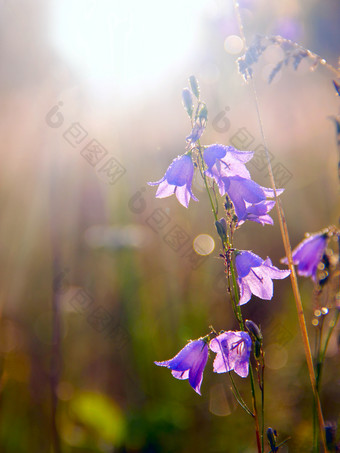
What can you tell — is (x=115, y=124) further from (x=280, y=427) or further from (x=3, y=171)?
(x=280, y=427)

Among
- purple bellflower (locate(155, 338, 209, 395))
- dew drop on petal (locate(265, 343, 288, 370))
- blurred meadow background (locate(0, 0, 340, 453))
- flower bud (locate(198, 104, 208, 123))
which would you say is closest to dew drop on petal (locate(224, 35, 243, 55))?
blurred meadow background (locate(0, 0, 340, 453))

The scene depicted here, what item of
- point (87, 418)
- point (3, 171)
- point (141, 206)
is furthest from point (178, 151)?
point (87, 418)

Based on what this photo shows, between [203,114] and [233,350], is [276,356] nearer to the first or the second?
[233,350]

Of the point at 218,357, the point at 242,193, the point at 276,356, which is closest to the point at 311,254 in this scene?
the point at 242,193

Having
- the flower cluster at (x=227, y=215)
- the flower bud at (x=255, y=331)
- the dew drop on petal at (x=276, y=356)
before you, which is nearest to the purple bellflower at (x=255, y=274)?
the flower cluster at (x=227, y=215)

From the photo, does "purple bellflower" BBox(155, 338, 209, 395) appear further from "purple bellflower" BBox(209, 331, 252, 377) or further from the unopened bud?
the unopened bud

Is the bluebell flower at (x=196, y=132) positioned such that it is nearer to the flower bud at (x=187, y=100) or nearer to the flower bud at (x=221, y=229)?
the flower bud at (x=187, y=100)
